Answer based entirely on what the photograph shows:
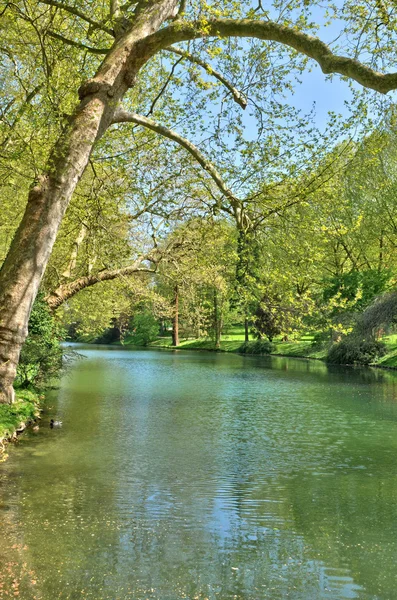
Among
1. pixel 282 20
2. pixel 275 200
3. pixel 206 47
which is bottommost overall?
pixel 275 200

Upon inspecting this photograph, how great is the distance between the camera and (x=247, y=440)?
13125 mm

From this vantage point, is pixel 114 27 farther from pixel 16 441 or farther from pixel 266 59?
pixel 16 441

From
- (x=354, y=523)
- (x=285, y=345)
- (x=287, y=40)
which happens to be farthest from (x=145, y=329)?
(x=354, y=523)

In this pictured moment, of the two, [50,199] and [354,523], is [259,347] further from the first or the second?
[50,199]

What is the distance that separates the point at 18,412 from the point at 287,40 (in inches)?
381

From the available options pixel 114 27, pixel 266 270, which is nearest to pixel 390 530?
pixel 266 270

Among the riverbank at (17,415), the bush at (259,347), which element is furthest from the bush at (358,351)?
the riverbank at (17,415)

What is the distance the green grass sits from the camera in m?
11.4

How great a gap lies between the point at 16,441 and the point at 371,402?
12.3 metres

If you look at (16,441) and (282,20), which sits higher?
(282,20)

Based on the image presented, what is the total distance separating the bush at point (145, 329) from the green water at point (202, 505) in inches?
1793

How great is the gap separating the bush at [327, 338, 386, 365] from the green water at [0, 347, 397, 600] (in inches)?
674

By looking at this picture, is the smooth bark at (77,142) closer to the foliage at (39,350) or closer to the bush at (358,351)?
the foliage at (39,350)

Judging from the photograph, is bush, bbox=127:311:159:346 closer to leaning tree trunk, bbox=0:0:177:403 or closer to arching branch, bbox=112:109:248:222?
arching branch, bbox=112:109:248:222
